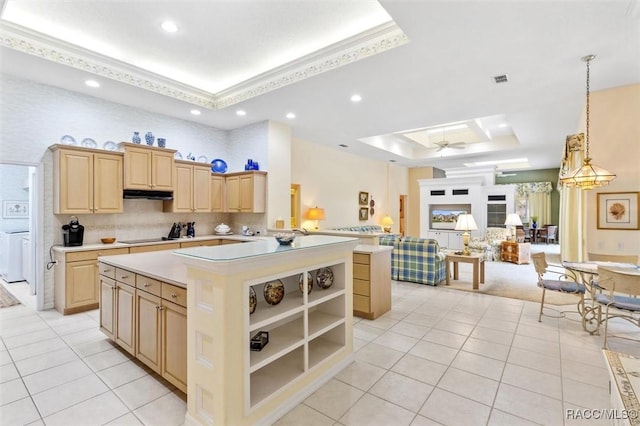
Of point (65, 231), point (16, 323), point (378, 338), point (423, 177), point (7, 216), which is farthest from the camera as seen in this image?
point (423, 177)

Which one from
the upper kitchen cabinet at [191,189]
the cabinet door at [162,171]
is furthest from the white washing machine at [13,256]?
the cabinet door at [162,171]

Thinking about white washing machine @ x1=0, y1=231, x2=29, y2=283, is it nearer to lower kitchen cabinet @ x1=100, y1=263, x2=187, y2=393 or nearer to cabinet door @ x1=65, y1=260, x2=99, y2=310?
cabinet door @ x1=65, y1=260, x2=99, y2=310

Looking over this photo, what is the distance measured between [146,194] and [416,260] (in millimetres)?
4885

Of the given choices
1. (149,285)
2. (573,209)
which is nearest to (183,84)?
(149,285)

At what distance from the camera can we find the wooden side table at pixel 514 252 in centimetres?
776

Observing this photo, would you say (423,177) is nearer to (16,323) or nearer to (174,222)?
(174,222)

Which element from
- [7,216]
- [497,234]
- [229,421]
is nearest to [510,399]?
[229,421]

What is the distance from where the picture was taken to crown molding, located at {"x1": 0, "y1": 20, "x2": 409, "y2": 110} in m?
3.24

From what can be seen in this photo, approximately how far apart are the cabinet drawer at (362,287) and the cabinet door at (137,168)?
362 centimetres

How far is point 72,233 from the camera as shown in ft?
13.8

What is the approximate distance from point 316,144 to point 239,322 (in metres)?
6.37

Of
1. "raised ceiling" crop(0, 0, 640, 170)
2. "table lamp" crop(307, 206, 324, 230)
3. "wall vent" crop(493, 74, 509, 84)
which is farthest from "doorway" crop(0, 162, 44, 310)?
"wall vent" crop(493, 74, 509, 84)

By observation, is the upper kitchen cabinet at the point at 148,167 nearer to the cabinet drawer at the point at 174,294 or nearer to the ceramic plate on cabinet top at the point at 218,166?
the ceramic plate on cabinet top at the point at 218,166

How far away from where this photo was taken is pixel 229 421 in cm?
172
